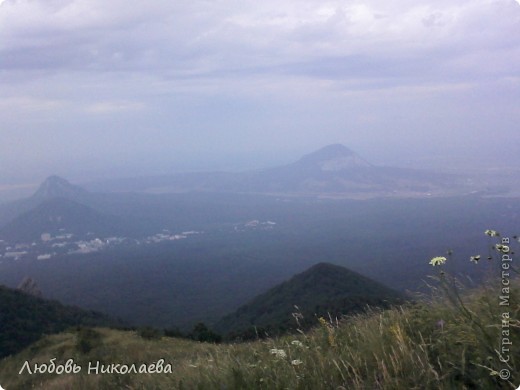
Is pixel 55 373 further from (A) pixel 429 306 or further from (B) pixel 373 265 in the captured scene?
(B) pixel 373 265

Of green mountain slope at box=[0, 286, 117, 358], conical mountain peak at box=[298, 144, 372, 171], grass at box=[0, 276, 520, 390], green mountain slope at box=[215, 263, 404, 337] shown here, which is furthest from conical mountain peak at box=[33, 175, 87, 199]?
grass at box=[0, 276, 520, 390]

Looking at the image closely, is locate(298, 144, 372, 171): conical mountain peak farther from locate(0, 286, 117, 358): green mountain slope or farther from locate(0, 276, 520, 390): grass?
locate(0, 276, 520, 390): grass

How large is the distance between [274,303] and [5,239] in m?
65.1

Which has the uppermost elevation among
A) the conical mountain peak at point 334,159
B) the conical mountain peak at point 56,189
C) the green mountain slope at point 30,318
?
the conical mountain peak at point 334,159

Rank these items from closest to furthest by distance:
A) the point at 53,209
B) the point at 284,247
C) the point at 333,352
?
the point at 333,352 → the point at 284,247 → the point at 53,209

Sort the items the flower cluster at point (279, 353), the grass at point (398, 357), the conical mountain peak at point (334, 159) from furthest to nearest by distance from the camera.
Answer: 1. the conical mountain peak at point (334, 159)
2. the flower cluster at point (279, 353)
3. the grass at point (398, 357)

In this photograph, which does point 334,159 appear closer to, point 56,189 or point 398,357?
point 56,189

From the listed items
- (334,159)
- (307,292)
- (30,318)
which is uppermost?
(334,159)

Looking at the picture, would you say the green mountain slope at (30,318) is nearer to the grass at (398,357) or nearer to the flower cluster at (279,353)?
the grass at (398,357)

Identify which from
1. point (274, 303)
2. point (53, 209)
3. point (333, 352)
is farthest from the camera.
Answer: point (53, 209)

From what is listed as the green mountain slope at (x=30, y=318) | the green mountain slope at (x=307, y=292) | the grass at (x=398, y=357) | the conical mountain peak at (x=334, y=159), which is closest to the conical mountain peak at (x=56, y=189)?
the conical mountain peak at (x=334, y=159)

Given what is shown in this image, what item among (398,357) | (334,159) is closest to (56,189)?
(334,159)

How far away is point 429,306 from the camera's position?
456 cm

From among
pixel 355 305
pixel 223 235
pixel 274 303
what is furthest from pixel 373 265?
pixel 223 235
